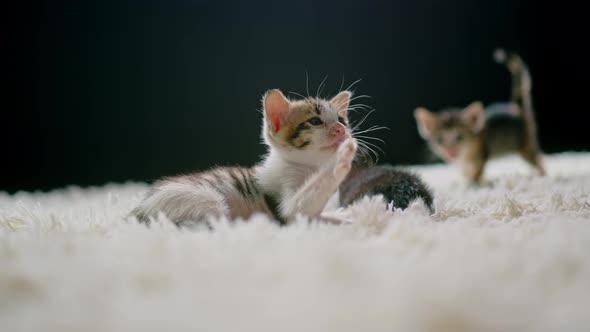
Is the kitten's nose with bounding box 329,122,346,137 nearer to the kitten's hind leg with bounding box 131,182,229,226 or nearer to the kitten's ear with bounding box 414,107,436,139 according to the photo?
the kitten's hind leg with bounding box 131,182,229,226

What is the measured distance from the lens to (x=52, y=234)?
661 mm

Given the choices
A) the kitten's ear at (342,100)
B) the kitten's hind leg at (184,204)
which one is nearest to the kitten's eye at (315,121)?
the kitten's ear at (342,100)

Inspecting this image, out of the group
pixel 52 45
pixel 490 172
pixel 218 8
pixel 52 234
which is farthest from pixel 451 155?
pixel 52 45

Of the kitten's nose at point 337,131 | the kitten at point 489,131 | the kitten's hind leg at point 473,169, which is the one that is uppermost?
the kitten's nose at point 337,131

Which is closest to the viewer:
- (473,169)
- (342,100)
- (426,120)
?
(342,100)

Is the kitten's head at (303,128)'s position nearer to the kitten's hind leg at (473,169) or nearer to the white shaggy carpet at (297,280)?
the white shaggy carpet at (297,280)

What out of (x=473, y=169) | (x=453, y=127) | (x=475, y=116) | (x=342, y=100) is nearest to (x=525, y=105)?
(x=475, y=116)

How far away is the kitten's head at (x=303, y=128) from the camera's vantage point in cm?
89

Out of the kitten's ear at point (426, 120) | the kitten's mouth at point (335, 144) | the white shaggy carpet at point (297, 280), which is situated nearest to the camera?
the white shaggy carpet at point (297, 280)

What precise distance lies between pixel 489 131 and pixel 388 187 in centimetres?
133

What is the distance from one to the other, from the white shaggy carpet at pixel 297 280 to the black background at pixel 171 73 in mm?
1592

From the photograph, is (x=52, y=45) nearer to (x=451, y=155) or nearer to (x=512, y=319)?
(x=451, y=155)

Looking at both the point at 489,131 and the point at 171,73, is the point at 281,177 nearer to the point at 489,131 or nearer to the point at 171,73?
the point at 489,131

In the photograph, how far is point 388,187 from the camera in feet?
3.14
